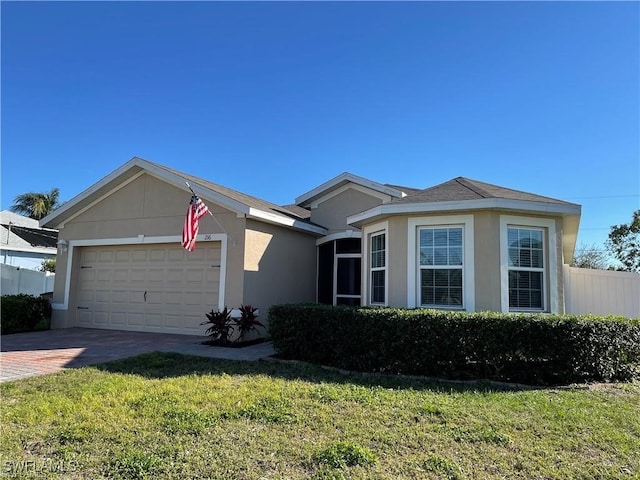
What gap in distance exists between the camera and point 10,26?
9438 millimetres

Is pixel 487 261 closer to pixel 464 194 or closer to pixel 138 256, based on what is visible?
pixel 464 194

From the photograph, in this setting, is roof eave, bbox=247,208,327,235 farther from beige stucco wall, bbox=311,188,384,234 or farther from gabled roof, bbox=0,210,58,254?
gabled roof, bbox=0,210,58,254

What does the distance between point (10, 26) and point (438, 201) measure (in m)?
10.6

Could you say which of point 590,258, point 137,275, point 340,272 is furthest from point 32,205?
point 590,258

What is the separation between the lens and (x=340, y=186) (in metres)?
14.3

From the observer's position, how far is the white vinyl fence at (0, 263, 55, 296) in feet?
53.9

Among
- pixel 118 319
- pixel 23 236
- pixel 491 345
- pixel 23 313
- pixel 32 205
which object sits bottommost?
pixel 118 319

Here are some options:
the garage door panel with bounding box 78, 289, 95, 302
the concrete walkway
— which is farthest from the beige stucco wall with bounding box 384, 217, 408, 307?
the garage door panel with bounding box 78, 289, 95, 302

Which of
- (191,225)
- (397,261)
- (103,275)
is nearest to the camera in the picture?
(397,261)

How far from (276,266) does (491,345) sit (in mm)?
6883

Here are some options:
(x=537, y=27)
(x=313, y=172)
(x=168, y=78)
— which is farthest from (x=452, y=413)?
(x=313, y=172)

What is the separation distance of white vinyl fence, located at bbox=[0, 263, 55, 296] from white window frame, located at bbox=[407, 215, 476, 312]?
1603cm

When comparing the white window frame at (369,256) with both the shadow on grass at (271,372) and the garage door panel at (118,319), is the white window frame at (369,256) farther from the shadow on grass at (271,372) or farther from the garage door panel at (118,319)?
the garage door panel at (118,319)

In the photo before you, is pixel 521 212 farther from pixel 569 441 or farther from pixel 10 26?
pixel 10 26
